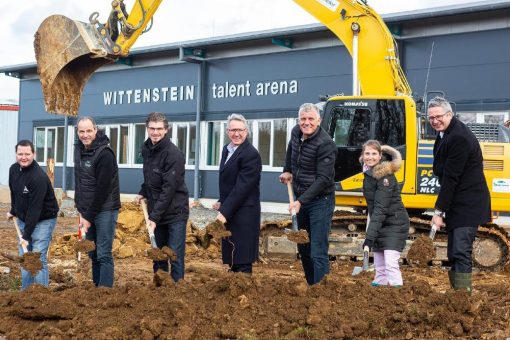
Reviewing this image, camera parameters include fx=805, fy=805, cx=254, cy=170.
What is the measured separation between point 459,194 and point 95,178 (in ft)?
11.0

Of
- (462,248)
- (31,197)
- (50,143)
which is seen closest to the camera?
(462,248)

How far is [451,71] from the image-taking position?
1942 centimetres

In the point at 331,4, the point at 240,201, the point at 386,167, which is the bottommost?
the point at 240,201

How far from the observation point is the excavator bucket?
421 inches

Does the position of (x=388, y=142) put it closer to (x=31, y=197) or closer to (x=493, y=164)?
(x=493, y=164)

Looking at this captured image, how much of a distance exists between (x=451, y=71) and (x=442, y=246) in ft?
27.4

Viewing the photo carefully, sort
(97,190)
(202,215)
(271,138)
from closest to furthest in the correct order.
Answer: (97,190), (202,215), (271,138)

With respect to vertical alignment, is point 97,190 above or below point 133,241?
above

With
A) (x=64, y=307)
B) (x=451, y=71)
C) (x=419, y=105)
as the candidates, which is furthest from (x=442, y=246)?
(x=451, y=71)

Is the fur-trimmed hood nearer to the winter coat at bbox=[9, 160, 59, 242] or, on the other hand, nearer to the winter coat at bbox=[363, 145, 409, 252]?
the winter coat at bbox=[363, 145, 409, 252]

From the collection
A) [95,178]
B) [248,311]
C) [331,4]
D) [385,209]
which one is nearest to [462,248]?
[385,209]

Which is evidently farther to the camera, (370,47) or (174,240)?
(370,47)

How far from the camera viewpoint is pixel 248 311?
6.38m

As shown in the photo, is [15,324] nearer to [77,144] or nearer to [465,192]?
[77,144]
